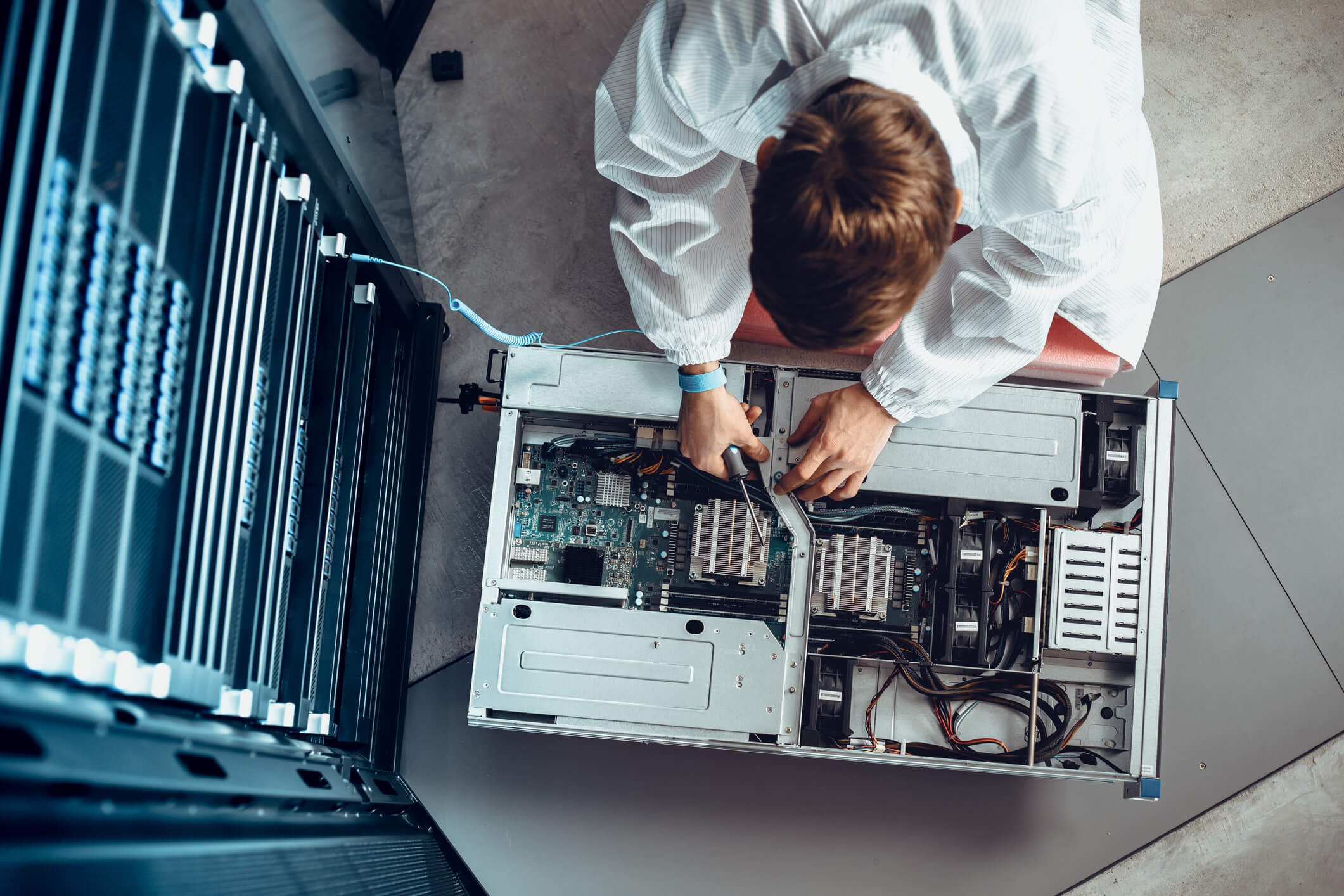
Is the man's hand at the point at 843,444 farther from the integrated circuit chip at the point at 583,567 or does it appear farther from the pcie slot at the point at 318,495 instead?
the pcie slot at the point at 318,495

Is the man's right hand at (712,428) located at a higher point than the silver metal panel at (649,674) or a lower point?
higher

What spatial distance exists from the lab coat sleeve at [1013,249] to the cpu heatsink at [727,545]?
318mm

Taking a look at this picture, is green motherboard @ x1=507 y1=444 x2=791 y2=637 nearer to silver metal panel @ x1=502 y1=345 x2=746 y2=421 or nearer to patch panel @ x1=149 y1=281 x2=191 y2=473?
silver metal panel @ x1=502 y1=345 x2=746 y2=421

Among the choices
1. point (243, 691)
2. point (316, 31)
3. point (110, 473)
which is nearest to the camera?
point (110, 473)

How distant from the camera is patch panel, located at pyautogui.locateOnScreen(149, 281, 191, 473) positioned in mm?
914

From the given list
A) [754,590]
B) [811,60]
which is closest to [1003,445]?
[754,590]

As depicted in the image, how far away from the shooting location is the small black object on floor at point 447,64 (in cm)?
206

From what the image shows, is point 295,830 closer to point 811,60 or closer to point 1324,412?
point 811,60

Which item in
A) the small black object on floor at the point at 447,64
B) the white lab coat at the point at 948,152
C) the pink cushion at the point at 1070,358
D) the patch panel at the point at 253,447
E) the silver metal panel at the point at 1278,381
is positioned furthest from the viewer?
the small black object on floor at the point at 447,64

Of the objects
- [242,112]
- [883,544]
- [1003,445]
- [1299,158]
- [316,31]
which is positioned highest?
[1299,158]

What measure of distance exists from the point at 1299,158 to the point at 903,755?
1.81 meters

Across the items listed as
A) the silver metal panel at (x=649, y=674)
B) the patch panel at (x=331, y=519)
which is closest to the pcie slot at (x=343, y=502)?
the patch panel at (x=331, y=519)

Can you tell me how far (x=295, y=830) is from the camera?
100 centimetres

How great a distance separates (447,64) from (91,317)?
59.7 inches
